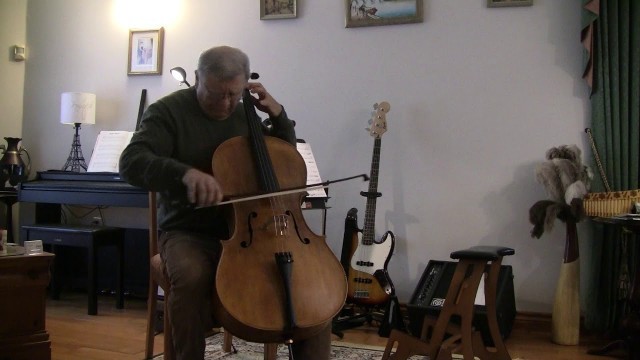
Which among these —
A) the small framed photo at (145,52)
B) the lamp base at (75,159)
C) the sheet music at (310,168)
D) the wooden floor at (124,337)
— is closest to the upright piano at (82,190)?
the lamp base at (75,159)

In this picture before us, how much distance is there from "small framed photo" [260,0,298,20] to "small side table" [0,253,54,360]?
1962mm

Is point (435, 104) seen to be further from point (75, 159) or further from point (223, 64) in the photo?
point (75, 159)

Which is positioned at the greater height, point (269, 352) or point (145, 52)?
point (145, 52)

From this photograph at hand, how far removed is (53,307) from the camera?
3410 millimetres

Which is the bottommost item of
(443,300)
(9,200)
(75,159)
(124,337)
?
(124,337)

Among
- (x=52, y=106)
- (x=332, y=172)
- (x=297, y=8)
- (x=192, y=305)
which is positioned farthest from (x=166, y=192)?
(x=52, y=106)

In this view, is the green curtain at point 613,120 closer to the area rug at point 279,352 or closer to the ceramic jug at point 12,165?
the area rug at point 279,352

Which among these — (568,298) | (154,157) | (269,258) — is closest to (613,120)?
(568,298)

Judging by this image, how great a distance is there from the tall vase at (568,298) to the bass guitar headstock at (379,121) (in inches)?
40.2

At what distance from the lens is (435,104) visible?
10.7 feet

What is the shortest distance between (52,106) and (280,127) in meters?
2.75

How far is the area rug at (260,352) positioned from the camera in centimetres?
244

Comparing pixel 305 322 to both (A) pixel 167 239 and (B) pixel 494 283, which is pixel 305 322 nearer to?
(A) pixel 167 239

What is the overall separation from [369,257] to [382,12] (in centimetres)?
138
